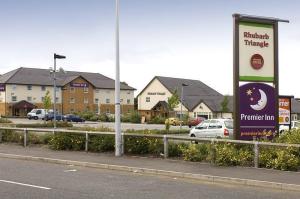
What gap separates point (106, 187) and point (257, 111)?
279 inches

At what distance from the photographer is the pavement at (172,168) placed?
12.8 m

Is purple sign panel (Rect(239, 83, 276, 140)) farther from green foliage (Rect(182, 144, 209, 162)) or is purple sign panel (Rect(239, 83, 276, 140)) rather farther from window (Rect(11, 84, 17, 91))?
window (Rect(11, 84, 17, 91))

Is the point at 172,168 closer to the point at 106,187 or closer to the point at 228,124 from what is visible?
the point at 106,187

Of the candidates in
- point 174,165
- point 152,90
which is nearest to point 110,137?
point 174,165

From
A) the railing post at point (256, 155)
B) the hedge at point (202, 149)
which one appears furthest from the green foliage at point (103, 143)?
the railing post at point (256, 155)

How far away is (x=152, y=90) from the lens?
103 m

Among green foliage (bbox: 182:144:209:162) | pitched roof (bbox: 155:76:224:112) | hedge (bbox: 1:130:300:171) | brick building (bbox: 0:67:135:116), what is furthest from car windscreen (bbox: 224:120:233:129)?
brick building (bbox: 0:67:135:116)

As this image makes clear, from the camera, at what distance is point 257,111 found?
56.4 feet

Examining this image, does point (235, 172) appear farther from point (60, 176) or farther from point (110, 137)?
point (110, 137)

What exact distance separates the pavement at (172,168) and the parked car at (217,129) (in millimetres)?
9858

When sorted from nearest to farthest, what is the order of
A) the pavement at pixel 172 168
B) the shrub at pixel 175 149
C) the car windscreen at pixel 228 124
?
the pavement at pixel 172 168 → the shrub at pixel 175 149 → the car windscreen at pixel 228 124

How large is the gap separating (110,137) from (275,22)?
7371 mm

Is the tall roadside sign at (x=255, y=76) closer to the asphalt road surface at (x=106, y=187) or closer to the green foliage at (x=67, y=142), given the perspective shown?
the asphalt road surface at (x=106, y=187)

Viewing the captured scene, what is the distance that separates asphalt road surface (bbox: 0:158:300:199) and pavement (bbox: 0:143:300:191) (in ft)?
1.30
